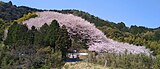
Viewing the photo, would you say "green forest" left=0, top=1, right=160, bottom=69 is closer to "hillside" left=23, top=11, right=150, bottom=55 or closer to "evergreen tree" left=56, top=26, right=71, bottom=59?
"evergreen tree" left=56, top=26, right=71, bottom=59

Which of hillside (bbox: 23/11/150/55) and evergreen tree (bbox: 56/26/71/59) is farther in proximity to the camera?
hillside (bbox: 23/11/150/55)

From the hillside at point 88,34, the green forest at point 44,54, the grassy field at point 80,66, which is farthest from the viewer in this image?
the hillside at point 88,34

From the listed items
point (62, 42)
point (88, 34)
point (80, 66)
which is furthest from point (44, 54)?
point (88, 34)

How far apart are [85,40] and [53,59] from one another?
27.6 ft

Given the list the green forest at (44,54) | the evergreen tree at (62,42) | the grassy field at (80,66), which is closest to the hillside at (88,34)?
the green forest at (44,54)

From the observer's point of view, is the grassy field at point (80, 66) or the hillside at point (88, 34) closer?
the grassy field at point (80, 66)

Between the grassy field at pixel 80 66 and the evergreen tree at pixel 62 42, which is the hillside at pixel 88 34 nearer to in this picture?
the evergreen tree at pixel 62 42

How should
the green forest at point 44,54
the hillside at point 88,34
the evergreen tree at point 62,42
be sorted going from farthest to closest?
1. the hillside at point 88,34
2. the evergreen tree at point 62,42
3. the green forest at point 44,54

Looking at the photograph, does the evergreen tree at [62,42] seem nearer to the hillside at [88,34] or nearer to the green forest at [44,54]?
the green forest at [44,54]

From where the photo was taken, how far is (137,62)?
2053cm

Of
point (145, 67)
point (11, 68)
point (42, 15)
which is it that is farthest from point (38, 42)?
point (42, 15)

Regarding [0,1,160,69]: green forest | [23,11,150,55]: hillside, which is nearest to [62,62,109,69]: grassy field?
Result: [0,1,160,69]: green forest

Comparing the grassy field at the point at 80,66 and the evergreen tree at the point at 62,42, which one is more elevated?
the evergreen tree at the point at 62,42

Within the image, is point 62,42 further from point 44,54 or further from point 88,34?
point 88,34
